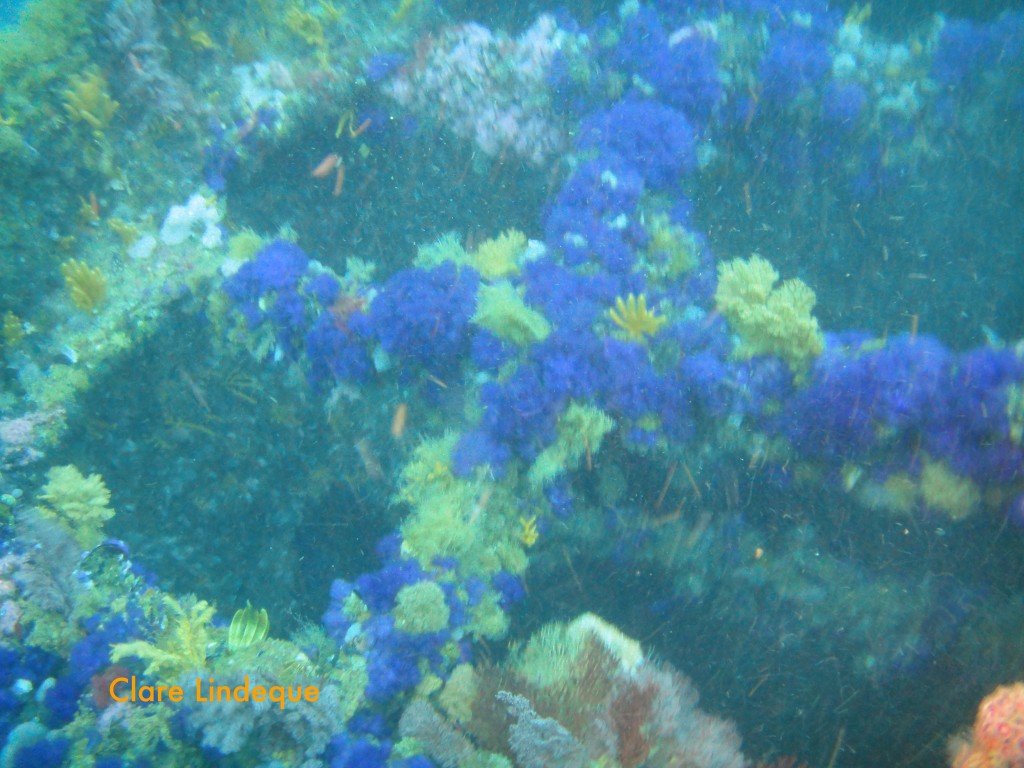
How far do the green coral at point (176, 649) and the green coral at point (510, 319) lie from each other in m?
2.71

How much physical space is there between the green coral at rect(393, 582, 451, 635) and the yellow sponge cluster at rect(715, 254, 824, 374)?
8.66ft

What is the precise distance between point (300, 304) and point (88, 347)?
1912 millimetres

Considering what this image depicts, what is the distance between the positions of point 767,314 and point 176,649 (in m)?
4.47

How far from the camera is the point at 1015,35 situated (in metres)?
5.38

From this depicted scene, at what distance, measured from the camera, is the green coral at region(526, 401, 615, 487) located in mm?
3666

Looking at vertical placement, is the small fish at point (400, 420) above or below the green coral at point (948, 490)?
above

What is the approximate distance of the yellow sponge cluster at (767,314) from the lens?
3.62 m

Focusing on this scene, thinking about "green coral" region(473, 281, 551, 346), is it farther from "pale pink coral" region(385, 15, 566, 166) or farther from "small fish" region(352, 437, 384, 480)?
"pale pink coral" region(385, 15, 566, 166)

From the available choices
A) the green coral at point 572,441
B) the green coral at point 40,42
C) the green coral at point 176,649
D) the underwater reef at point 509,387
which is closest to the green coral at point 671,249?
the underwater reef at point 509,387

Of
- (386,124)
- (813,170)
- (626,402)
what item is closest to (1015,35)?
(813,170)

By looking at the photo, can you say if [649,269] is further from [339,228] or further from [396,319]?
[339,228]

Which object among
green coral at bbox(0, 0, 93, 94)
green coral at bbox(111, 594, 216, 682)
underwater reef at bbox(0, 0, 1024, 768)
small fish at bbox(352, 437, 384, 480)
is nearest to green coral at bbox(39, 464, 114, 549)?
underwater reef at bbox(0, 0, 1024, 768)

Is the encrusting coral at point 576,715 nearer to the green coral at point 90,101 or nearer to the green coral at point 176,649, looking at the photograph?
the green coral at point 176,649

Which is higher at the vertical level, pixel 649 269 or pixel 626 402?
pixel 649 269
